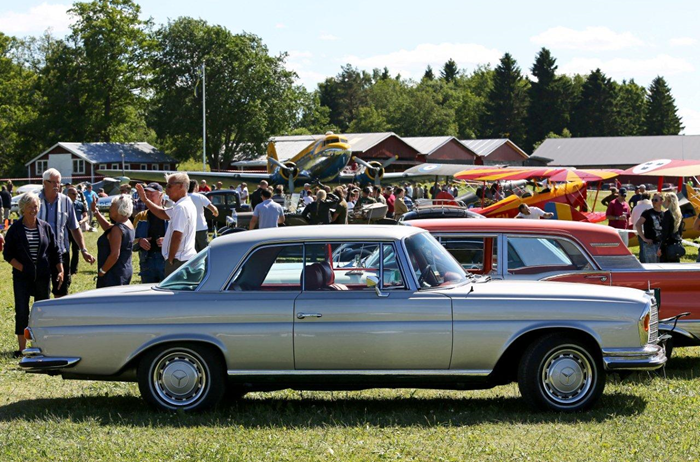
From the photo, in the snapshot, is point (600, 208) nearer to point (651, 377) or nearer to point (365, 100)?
point (651, 377)

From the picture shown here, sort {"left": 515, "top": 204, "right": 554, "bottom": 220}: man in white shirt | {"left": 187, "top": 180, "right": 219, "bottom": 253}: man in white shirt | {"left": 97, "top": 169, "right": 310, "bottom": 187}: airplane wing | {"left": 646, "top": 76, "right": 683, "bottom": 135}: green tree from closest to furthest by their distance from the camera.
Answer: {"left": 187, "top": 180, "right": 219, "bottom": 253}: man in white shirt < {"left": 515, "top": 204, "right": 554, "bottom": 220}: man in white shirt < {"left": 97, "top": 169, "right": 310, "bottom": 187}: airplane wing < {"left": 646, "top": 76, "right": 683, "bottom": 135}: green tree

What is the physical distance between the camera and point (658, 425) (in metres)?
6.24

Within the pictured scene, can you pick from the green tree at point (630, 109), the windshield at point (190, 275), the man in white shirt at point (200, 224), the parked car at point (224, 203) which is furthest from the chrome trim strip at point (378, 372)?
the green tree at point (630, 109)

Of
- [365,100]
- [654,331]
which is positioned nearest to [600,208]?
[654,331]

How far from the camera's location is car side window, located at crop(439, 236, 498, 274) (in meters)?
8.55

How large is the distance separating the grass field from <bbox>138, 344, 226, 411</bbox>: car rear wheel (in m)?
0.15

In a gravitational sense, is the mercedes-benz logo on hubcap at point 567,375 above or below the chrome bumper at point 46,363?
below

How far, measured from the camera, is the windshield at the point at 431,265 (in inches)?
262

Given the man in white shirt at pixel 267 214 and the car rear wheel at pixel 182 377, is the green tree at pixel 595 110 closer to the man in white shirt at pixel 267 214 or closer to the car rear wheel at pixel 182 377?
the man in white shirt at pixel 267 214

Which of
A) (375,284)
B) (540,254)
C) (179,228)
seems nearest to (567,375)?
(375,284)

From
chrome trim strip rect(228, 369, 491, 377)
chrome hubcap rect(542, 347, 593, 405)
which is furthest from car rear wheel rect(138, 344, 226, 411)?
chrome hubcap rect(542, 347, 593, 405)

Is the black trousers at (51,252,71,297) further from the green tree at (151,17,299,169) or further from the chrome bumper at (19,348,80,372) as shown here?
the green tree at (151,17,299,169)

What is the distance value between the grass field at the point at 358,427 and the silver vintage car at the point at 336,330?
0.27m

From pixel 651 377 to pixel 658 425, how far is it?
1882mm
